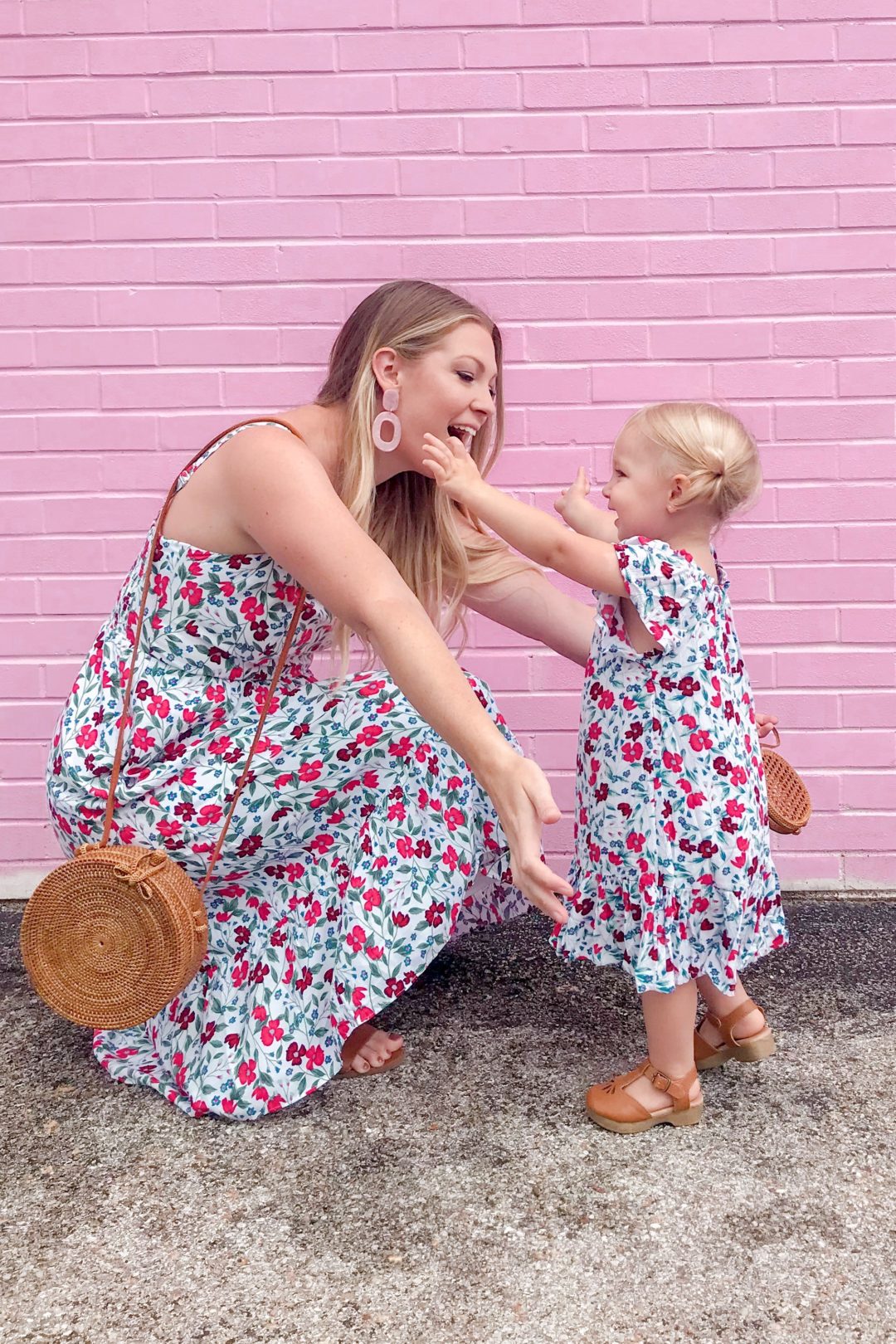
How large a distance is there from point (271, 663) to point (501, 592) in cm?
58

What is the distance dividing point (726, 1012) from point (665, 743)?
0.60 meters

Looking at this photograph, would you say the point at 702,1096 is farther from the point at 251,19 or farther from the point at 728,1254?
the point at 251,19

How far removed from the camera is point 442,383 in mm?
2270

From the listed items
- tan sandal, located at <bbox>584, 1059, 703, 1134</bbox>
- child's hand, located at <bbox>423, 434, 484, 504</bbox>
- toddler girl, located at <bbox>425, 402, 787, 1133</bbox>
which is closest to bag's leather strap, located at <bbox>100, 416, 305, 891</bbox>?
child's hand, located at <bbox>423, 434, 484, 504</bbox>

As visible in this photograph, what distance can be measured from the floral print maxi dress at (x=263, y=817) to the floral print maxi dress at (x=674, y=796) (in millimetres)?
336

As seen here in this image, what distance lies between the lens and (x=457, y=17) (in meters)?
3.01

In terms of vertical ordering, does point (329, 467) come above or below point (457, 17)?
below

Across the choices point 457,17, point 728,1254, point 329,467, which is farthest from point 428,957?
point 457,17

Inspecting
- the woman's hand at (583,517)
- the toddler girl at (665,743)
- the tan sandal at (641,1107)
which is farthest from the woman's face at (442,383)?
the tan sandal at (641,1107)

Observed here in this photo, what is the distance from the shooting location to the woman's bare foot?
2.33m

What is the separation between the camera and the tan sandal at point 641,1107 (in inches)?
82.8

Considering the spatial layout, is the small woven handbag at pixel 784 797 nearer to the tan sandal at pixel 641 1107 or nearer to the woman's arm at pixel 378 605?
the tan sandal at pixel 641 1107

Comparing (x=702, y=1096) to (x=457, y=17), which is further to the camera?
(x=457, y=17)

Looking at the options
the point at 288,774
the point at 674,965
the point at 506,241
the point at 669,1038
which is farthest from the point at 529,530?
the point at 506,241
